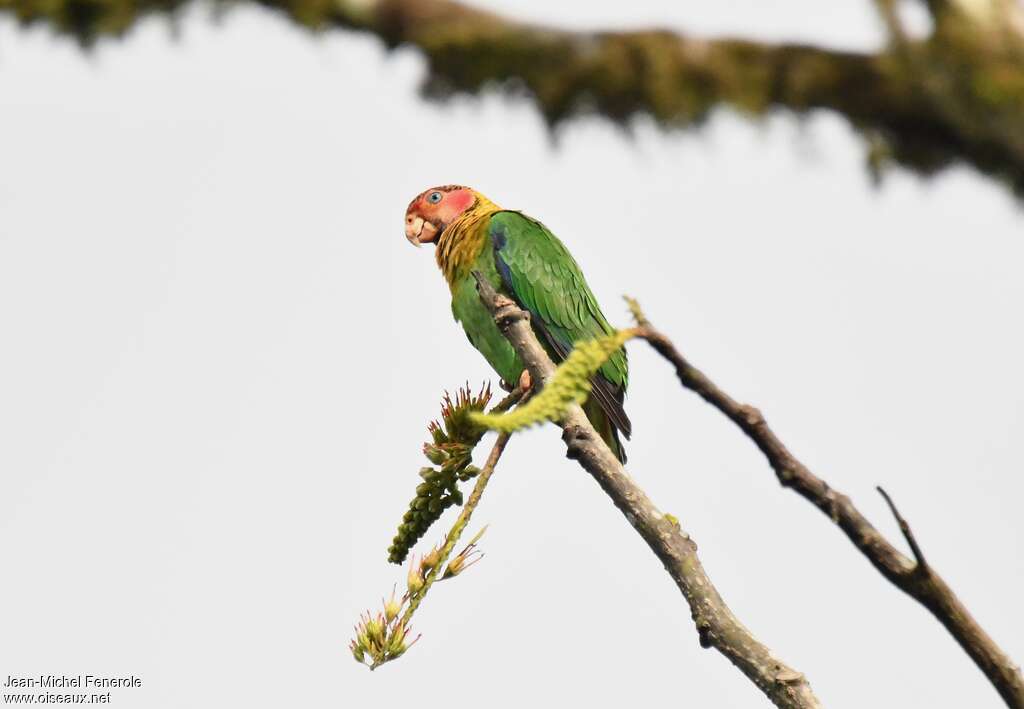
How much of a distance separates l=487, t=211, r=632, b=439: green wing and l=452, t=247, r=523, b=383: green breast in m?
0.08

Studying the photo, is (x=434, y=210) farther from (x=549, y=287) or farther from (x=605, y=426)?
(x=605, y=426)

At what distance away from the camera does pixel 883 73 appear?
1402 mm

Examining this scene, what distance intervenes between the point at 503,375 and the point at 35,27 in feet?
16.4

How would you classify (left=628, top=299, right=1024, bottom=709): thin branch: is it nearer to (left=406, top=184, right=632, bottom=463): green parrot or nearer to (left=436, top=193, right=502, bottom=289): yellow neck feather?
(left=406, top=184, right=632, bottom=463): green parrot

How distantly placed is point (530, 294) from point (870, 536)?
5.05 m

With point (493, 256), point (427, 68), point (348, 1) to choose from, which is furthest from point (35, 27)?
point (493, 256)

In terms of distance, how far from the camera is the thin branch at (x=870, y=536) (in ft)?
5.48

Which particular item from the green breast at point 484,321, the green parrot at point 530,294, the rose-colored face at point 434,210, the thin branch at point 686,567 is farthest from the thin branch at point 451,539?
the rose-colored face at point 434,210

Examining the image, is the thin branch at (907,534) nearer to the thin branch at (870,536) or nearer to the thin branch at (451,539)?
the thin branch at (870,536)

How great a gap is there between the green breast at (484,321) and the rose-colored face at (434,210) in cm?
95

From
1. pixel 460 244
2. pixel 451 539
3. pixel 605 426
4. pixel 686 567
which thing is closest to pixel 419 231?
pixel 460 244

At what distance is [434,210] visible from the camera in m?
7.86

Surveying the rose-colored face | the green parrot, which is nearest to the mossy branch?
the green parrot

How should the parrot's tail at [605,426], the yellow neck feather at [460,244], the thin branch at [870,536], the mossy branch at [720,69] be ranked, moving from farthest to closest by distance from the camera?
1. the yellow neck feather at [460,244]
2. the parrot's tail at [605,426]
3. the thin branch at [870,536]
4. the mossy branch at [720,69]
